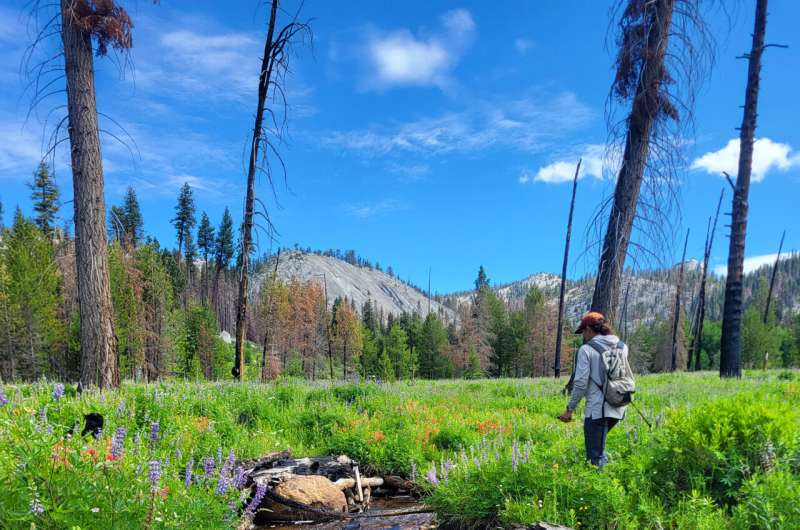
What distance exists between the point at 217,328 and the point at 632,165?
6062 cm

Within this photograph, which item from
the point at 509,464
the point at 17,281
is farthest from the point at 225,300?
the point at 509,464

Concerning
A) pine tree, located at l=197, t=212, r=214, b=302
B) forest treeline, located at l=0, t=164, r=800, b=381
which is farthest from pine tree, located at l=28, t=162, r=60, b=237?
pine tree, located at l=197, t=212, r=214, b=302

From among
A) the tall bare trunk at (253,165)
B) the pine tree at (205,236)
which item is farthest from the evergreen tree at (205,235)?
the tall bare trunk at (253,165)

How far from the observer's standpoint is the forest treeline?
36.9 m

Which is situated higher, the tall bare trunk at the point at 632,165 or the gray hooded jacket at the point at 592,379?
the tall bare trunk at the point at 632,165

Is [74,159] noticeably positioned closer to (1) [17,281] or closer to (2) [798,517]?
(2) [798,517]

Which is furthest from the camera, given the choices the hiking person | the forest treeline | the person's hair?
the forest treeline

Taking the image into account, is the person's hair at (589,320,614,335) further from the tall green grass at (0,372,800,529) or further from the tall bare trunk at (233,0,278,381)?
the tall bare trunk at (233,0,278,381)

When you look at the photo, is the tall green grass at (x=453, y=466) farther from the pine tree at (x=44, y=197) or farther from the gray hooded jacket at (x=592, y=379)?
the pine tree at (x=44, y=197)

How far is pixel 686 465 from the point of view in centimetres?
485

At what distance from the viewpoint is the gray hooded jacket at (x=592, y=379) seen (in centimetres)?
546

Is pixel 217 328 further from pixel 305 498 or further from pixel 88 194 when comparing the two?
pixel 305 498

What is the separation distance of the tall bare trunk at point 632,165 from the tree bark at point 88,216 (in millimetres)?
10827

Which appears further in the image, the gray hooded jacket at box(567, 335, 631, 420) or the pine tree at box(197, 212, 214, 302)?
the pine tree at box(197, 212, 214, 302)
